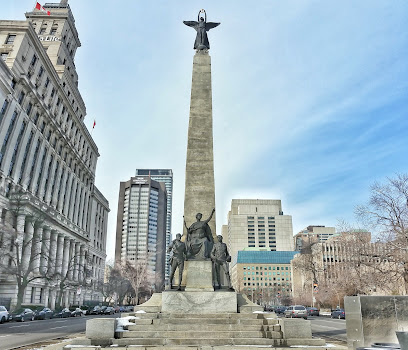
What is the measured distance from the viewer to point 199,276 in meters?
14.3

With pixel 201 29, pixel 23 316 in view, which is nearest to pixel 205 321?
pixel 201 29

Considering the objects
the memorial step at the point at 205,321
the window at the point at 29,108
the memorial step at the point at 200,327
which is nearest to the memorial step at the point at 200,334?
the memorial step at the point at 200,327

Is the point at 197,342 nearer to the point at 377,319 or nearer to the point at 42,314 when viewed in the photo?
the point at 377,319

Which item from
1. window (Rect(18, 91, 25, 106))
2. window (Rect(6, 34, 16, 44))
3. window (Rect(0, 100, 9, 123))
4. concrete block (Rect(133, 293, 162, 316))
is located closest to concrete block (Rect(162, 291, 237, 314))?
concrete block (Rect(133, 293, 162, 316))

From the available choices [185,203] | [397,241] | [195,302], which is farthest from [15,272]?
[397,241]

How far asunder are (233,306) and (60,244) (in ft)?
186

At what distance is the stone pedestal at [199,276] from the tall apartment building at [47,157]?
25.5m

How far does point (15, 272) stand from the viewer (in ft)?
128

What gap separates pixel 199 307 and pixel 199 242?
2783mm

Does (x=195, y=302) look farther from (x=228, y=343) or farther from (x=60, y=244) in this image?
(x=60, y=244)

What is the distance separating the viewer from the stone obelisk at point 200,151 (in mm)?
17719

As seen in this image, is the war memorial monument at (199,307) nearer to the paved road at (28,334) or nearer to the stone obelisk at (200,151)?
the stone obelisk at (200,151)

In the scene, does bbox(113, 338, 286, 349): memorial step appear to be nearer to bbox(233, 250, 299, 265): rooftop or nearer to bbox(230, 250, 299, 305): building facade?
bbox(230, 250, 299, 305): building facade

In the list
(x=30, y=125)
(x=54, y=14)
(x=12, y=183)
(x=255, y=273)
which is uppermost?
(x=54, y=14)
